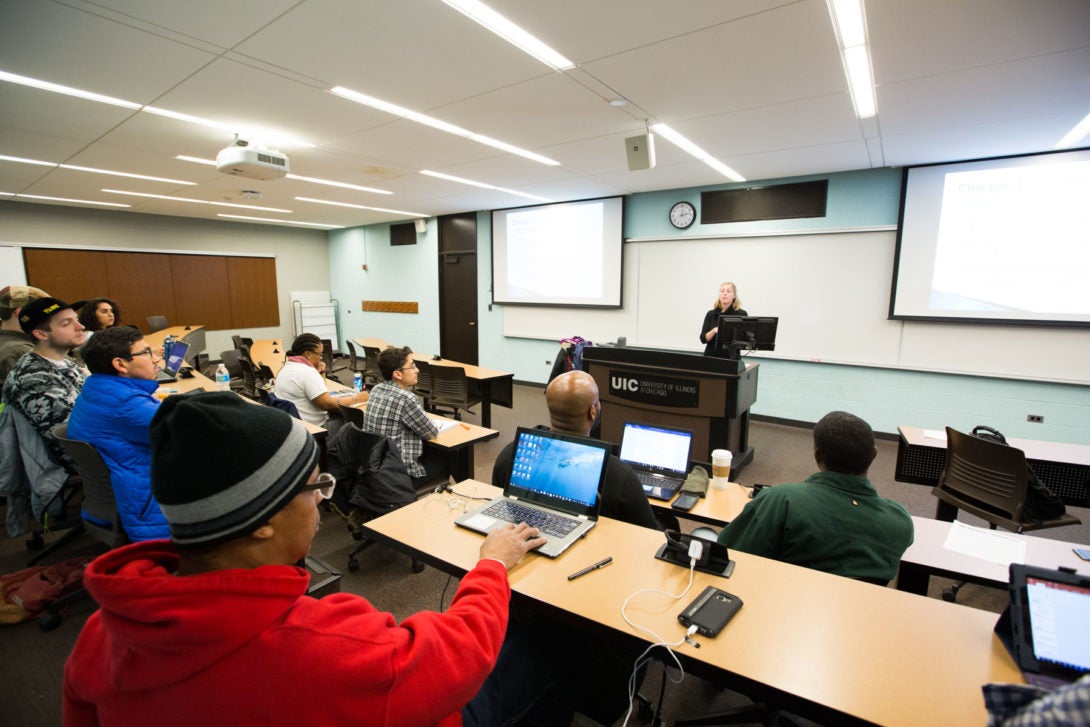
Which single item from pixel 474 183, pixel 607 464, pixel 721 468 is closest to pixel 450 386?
pixel 474 183

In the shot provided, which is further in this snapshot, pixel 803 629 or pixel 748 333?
pixel 748 333

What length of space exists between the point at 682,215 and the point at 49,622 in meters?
6.45

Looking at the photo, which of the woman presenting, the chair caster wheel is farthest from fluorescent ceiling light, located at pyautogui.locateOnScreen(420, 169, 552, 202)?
the chair caster wheel

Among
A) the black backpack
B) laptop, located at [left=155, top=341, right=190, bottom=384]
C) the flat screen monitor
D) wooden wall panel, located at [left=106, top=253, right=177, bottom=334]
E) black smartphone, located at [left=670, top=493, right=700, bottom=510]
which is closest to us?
black smartphone, located at [left=670, top=493, right=700, bottom=510]

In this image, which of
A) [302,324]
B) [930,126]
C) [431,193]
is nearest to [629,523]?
[930,126]

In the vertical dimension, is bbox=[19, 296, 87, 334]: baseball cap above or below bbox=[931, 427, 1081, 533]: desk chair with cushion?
above

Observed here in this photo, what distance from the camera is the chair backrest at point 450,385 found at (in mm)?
5070

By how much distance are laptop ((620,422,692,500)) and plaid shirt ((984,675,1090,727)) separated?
1.76m

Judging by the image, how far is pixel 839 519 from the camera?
1.55 meters

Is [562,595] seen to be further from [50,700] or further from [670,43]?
[670,43]

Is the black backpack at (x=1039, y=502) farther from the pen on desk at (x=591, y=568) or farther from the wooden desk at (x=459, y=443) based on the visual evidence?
the wooden desk at (x=459, y=443)

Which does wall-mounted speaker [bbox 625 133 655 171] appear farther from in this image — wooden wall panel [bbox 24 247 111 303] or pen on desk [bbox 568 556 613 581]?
wooden wall panel [bbox 24 247 111 303]

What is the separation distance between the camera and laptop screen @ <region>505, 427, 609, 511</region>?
1.73 meters

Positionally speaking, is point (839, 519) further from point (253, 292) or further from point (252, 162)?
point (253, 292)
